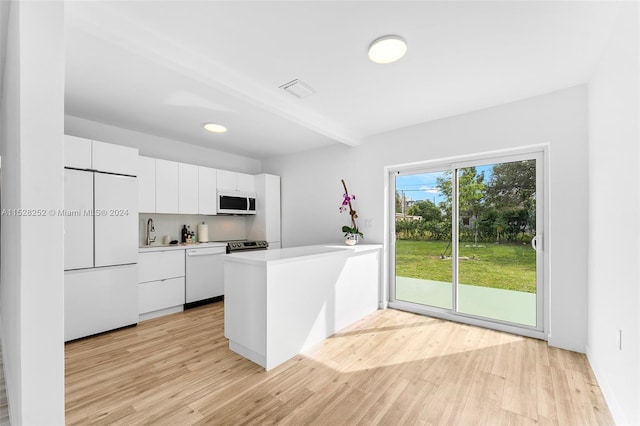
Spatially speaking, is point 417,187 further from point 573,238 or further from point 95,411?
point 95,411

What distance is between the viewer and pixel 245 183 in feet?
15.3

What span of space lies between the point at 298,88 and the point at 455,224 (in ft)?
7.60

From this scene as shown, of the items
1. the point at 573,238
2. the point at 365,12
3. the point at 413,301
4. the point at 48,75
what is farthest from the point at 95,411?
the point at 573,238

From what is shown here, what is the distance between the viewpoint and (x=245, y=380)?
2027 millimetres

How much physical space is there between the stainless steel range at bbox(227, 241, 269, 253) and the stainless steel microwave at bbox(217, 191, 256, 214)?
0.54m

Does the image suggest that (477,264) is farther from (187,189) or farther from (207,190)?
(187,189)

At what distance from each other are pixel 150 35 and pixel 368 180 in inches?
109

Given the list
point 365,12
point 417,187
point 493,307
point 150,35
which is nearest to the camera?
point 365,12

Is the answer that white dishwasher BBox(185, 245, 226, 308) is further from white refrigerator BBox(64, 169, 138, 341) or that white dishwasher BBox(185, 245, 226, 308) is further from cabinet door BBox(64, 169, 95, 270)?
cabinet door BBox(64, 169, 95, 270)

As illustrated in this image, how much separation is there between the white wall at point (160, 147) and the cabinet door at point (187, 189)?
368 mm

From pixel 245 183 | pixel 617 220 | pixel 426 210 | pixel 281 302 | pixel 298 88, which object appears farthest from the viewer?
pixel 245 183

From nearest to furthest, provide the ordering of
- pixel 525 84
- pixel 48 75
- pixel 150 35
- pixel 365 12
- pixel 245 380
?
1. pixel 48 75
2. pixel 365 12
3. pixel 150 35
4. pixel 245 380
5. pixel 525 84

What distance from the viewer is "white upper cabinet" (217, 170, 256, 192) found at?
4.33 meters

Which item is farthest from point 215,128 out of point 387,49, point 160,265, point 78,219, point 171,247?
point 387,49
